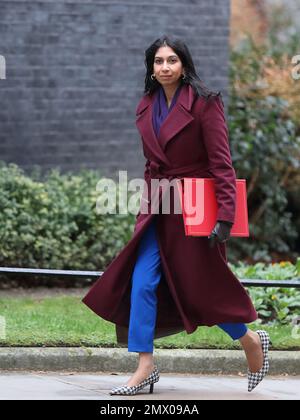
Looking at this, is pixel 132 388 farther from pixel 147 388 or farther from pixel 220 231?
pixel 220 231

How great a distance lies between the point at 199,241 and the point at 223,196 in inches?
11.9

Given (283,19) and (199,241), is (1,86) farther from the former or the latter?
(283,19)

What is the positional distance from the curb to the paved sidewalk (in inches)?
2.9

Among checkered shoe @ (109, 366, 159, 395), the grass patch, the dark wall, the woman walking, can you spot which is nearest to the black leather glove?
the woman walking

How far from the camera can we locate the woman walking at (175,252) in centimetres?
648

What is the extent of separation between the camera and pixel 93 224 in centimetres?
1091

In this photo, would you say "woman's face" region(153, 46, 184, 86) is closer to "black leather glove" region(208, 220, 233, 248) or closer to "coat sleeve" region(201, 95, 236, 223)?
"coat sleeve" region(201, 95, 236, 223)

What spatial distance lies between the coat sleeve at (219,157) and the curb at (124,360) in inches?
62.5

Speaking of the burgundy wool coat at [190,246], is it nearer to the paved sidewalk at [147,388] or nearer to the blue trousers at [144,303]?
the blue trousers at [144,303]

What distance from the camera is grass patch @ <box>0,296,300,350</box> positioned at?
773 centimetres

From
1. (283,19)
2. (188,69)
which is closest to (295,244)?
(283,19)

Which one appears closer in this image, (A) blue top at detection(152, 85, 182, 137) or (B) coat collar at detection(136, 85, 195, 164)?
(B) coat collar at detection(136, 85, 195, 164)

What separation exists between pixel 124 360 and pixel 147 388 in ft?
2.50

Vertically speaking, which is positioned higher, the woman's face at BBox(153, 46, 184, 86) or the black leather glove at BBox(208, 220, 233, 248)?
the woman's face at BBox(153, 46, 184, 86)
